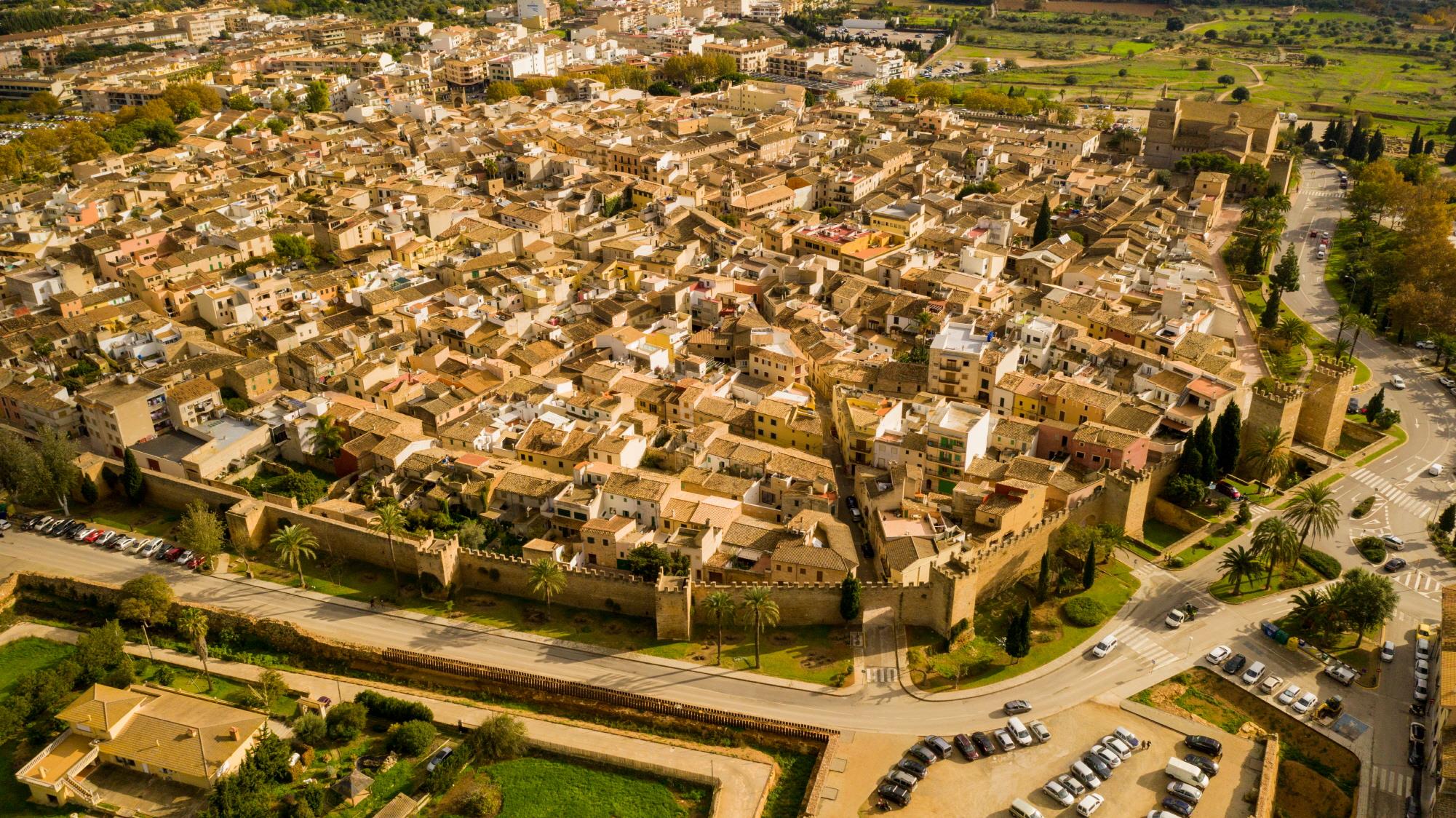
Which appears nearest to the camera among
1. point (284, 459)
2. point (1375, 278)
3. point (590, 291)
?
point (284, 459)

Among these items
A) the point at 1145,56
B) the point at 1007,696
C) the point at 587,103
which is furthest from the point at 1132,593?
the point at 1145,56

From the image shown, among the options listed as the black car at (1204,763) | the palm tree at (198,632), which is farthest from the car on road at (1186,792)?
the palm tree at (198,632)

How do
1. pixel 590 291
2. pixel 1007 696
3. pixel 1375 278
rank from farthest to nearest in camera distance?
pixel 1375 278 → pixel 590 291 → pixel 1007 696

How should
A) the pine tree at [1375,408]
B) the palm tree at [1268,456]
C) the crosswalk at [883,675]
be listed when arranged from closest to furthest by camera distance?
1. the crosswalk at [883,675]
2. the palm tree at [1268,456]
3. the pine tree at [1375,408]

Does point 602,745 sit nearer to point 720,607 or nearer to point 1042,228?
point 720,607

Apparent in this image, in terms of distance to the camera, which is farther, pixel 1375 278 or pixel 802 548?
pixel 1375 278

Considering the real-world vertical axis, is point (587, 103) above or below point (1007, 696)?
above

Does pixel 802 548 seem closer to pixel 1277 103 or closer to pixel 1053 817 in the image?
pixel 1053 817

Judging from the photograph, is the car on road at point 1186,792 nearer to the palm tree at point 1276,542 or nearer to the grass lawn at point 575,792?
the palm tree at point 1276,542

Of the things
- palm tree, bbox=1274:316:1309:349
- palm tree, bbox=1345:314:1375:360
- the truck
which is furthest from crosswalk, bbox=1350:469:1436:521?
the truck
